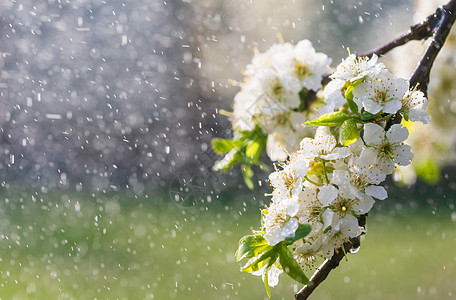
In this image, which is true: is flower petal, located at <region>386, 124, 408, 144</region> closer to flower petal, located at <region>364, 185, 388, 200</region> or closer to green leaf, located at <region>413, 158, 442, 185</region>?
flower petal, located at <region>364, 185, 388, 200</region>

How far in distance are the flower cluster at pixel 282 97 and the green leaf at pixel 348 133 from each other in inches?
11.1

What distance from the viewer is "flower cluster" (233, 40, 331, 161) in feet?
2.90

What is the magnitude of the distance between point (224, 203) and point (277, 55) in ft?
11.2

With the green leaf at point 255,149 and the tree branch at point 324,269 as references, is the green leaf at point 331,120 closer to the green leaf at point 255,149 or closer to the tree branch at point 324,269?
the tree branch at point 324,269

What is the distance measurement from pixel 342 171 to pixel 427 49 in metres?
0.24

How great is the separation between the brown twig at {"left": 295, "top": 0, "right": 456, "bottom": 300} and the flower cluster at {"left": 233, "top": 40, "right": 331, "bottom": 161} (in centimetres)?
14

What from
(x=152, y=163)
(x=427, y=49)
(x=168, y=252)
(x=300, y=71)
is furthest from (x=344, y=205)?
(x=152, y=163)

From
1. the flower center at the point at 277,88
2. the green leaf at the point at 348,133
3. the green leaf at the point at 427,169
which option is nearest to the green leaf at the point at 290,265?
the green leaf at the point at 348,133

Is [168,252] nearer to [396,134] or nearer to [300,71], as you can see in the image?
[300,71]

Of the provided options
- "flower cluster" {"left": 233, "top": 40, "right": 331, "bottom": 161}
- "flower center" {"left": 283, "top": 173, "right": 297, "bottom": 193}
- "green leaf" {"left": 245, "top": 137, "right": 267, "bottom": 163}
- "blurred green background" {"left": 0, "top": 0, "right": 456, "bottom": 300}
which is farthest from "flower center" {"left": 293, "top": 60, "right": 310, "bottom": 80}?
"blurred green background" {"left": 0, "top": 0, "right": 456, "bottom": 300}

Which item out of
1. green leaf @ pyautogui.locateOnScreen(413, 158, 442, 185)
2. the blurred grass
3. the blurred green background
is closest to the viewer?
green leaf @ pyautogui.locateOnScreen(413, 158, 442, 185)

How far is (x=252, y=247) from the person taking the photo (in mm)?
572

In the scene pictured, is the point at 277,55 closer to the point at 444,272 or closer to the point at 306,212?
the point at 306,212

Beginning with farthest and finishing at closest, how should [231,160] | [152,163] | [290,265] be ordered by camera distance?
1. [152,163]
2. [231,160]
3. [290,265]
